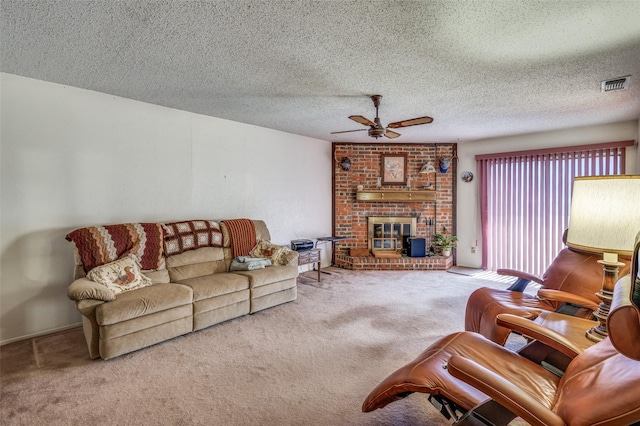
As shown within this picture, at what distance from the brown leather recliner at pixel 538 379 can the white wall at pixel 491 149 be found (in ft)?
14.2

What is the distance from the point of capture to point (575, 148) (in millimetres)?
4719

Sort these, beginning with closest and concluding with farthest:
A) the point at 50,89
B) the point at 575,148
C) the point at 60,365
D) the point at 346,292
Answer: the point at 60,365 < the point at 50,89 < the point at 346,292 < the point at 575,148

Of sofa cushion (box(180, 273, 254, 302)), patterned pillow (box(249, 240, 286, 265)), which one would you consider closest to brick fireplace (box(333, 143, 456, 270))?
patterned pillow (box(249, 240, 286, 265))

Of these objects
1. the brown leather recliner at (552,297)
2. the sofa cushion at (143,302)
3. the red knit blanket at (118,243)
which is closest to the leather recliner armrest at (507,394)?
the brown leather recliner at (552,297)

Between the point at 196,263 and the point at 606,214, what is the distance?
3.63 metres

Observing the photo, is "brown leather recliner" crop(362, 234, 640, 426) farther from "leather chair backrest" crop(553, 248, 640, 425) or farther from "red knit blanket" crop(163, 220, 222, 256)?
"red knit blanket" crop(163, 220, 222, 256)

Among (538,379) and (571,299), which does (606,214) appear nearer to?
(538,379)

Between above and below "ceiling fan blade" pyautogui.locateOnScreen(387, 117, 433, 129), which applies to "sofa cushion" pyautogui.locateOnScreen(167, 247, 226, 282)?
below

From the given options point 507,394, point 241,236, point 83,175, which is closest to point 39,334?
point 83,175

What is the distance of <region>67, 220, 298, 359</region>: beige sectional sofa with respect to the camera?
2.51m

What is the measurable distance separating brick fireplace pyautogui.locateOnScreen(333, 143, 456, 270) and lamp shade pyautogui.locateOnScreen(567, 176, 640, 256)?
4.34 meters

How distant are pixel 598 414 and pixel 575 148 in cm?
501

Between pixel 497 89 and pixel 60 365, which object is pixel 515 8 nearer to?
pixel 497 89

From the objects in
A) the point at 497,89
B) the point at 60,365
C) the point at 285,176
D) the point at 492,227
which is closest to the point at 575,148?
the point at 492,227
